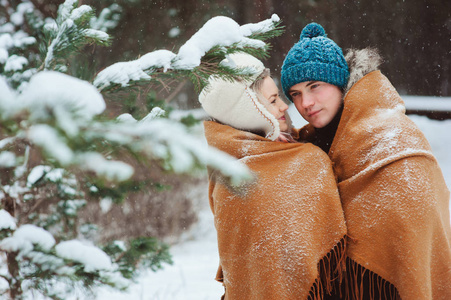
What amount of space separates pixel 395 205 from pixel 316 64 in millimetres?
764

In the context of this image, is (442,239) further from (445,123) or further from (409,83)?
(445,123)

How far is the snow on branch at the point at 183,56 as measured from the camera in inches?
41.8

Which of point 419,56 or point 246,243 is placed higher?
point 246,243

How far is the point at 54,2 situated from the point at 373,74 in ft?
10.2

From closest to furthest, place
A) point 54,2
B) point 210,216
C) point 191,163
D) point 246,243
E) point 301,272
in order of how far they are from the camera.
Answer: point 191,163, point 301,272, point 246,243, point 54,2, point 210,216

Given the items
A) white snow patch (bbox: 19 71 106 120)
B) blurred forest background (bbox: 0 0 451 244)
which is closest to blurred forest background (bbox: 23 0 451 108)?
blurred forest background (bbox: 0 0 451 244)

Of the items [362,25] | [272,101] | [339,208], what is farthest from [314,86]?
[362,25]

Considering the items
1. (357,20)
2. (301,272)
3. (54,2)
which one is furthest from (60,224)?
(357,20)

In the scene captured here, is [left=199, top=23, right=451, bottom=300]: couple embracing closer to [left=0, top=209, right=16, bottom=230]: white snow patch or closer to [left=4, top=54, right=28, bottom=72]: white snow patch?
[left=4, top=54, right=28, bottom=72]: white snow patch

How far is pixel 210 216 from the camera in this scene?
A: 6.63m

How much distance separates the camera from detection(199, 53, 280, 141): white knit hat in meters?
1.93

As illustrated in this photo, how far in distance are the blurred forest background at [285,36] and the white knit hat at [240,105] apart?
3.47 metres

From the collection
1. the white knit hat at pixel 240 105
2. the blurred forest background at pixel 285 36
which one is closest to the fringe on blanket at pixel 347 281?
the white knit hat at pixel 240 105

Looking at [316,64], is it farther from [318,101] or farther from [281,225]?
[281,225]
